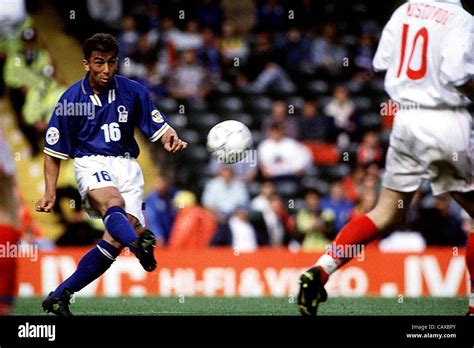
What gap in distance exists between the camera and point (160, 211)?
12117 millimetres

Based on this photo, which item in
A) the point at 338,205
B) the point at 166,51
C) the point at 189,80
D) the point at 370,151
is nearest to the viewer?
the point at 338,205

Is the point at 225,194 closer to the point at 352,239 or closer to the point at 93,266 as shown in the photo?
the point at 93,266

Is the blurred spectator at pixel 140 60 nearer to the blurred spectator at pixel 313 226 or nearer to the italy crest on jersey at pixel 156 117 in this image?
the blurred spectator at pixel 313 226

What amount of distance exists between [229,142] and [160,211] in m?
4.92

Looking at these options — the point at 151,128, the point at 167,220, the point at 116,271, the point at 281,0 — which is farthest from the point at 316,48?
the point at 151,128

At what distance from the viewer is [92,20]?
14.5 metres

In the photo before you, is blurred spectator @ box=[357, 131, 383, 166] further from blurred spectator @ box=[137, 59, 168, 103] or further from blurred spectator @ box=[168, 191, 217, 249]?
blurred spectator @ box=[137, 59, 168, 103]

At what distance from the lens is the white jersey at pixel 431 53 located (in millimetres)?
6641

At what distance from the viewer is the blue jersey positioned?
7.17 metres

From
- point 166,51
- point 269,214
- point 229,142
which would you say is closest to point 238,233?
point 269,214

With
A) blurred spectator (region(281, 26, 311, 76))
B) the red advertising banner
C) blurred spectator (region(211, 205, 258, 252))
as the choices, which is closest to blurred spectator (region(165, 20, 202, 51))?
blurred spectator (region(281, 26, 311, 76))

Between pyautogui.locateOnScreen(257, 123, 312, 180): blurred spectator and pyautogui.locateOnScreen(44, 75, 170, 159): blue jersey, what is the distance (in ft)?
19.5

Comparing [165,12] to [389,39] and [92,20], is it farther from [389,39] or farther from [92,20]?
[389,39]
